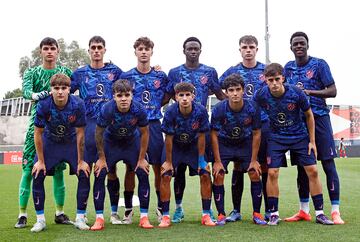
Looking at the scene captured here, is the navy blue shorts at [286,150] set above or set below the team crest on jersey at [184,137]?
below

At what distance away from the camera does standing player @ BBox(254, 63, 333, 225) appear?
5988mm

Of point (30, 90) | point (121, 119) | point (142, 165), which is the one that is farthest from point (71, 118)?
point (142, 165)

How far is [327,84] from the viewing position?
20.4ft

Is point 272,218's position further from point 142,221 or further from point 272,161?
point 142,221

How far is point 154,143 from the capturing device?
6.52m

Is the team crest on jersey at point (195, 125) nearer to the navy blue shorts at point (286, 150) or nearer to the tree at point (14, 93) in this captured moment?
the navy blue shorts at point (286, 150)

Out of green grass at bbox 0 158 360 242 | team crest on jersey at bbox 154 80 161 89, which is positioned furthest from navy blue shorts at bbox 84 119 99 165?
team crest on jersey at bbox 154 80 161 89

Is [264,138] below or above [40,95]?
below

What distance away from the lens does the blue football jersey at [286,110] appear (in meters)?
6.00

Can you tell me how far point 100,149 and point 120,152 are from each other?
27 centimetres

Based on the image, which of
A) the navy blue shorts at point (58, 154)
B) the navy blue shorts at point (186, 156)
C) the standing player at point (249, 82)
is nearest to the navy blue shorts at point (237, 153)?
the standing player at point (249, 82)

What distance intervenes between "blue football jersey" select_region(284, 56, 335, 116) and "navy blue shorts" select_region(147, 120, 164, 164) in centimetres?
190

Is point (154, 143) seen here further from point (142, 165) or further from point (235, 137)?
point (235, 137)

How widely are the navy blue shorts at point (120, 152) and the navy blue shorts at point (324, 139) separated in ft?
7.47
